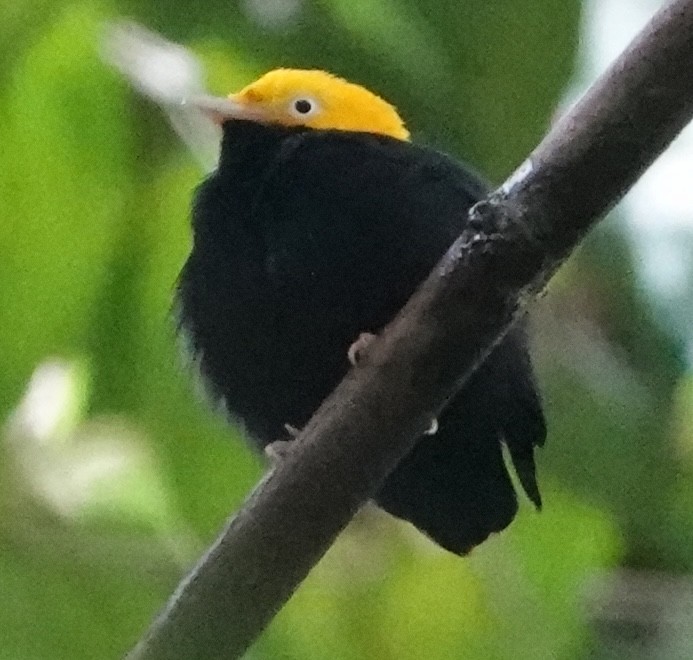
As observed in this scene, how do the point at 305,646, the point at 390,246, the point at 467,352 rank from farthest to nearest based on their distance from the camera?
the point at 305,646
the point at 390,246
the point at 467,352

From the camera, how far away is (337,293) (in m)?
1.28

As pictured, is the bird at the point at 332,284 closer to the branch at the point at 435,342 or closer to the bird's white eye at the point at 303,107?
the bird's white eye at the point at 303,107

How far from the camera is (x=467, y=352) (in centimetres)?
92

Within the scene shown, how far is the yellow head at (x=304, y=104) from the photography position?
4.92 ft

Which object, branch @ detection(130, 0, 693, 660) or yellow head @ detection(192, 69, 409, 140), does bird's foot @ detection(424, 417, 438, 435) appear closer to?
branch @ detection(130, 0, 693, 660)

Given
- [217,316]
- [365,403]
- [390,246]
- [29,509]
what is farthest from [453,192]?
[29,509]

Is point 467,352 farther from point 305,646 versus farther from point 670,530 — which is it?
point 670,530

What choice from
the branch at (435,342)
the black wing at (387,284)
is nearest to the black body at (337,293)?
the black wing at (387,284)

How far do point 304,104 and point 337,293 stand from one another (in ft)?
1.05

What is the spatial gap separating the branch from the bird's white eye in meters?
0.61

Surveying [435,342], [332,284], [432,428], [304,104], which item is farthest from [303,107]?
[435,342]

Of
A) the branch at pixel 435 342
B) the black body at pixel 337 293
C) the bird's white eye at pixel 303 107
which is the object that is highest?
the bird's white eye at pixel 303 107

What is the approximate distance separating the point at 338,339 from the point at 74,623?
1.18 ft

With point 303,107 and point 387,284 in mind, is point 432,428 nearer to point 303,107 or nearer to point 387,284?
point 387,284
